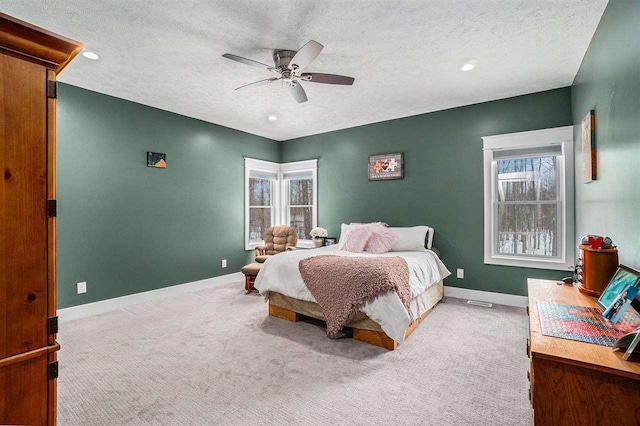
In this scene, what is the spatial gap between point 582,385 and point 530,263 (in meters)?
3.22

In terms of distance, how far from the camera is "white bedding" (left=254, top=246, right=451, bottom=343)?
256cm

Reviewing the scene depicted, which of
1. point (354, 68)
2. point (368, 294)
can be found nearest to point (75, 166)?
point (354, 68)

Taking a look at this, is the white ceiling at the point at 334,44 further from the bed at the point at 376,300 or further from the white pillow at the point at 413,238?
the bed at the point at 376,300

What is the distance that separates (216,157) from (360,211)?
2.65 m

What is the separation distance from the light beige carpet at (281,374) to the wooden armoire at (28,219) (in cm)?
91

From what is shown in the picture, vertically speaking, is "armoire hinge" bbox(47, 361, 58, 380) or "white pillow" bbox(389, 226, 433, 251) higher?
"white pillow" bbox(389, 226, 433, 251)

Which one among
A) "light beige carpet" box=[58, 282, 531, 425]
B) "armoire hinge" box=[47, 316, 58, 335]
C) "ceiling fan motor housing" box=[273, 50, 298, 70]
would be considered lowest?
"light beige carpet" box=[58, 282, 531, 425]

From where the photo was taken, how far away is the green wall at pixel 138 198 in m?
3.49

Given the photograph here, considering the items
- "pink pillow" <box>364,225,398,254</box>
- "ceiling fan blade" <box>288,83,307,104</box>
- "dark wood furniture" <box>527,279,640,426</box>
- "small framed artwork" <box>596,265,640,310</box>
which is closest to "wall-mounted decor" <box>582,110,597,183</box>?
"small framed artwork" <box>596,265,640,310</box>

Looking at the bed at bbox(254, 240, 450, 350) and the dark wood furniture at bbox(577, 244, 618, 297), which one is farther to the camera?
the bed at bbox(254, 240, 450, 350)

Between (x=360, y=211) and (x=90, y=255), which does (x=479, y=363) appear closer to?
(x=360, y=211)

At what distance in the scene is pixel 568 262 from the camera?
11.6 feet

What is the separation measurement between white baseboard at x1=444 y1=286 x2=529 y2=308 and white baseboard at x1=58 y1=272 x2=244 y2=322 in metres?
3.57

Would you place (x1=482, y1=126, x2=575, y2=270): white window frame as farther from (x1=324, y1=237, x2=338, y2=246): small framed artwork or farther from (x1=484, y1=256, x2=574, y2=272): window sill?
(x1=324, y1=237, x2=338, y2=246): small framed artwork
